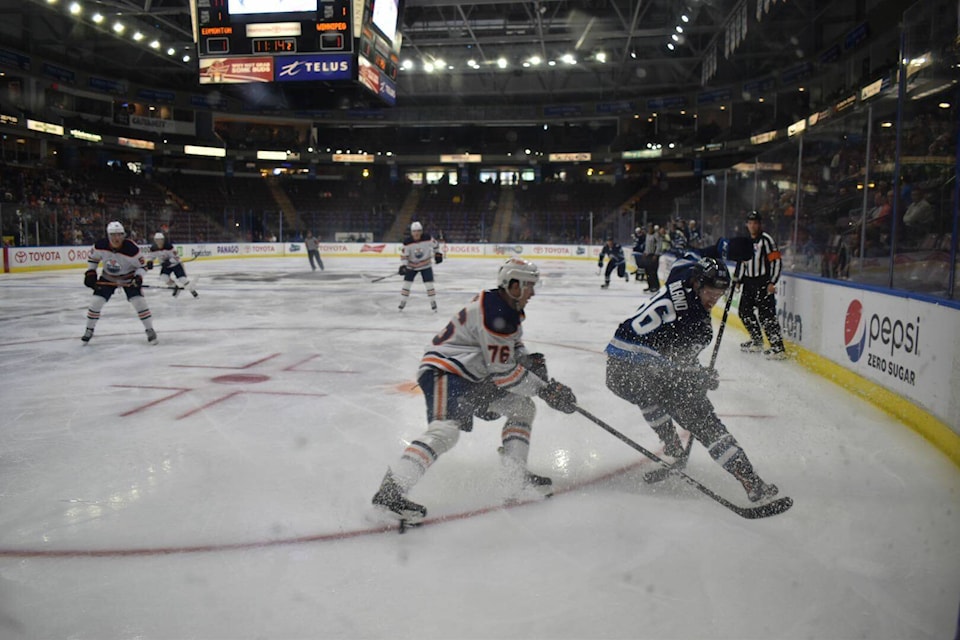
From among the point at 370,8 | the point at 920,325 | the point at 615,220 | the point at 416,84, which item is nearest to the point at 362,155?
the point at 416,84

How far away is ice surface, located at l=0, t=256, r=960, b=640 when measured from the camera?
2371mm

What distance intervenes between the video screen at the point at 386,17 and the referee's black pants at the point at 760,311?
26.8 feet

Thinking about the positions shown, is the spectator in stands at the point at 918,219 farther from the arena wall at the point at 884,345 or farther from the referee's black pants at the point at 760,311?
the referee's black pants at the point at 760,311

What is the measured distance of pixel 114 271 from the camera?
7746 mm

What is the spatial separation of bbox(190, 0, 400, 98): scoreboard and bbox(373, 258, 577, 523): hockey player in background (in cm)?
955

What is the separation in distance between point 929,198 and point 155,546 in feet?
16.8

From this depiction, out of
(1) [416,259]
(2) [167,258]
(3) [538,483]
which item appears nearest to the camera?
(3) [538,483]

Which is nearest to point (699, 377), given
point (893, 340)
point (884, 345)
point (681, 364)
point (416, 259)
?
point (681, 364)

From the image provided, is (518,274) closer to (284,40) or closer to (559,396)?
(559,396)

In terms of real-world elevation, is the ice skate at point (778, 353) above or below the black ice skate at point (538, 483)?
above

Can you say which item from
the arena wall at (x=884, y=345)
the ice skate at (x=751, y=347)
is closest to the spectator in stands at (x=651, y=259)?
the arena wall at (x=884, y=345)

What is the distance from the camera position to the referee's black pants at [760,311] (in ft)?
22.9

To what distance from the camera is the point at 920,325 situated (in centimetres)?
458

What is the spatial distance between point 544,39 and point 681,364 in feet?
76.9
